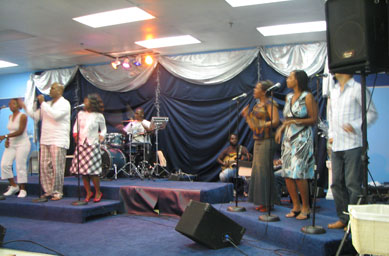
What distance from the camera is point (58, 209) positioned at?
5.35m

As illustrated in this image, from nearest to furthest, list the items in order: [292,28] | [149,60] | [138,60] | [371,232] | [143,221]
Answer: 1. [371,232]
2. [143,221]
3. [292,28]
4. [149,60]
5. [138,60]

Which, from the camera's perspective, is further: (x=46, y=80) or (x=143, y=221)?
(x=46, y=80)

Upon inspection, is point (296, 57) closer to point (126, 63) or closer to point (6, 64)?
point (126, 63)

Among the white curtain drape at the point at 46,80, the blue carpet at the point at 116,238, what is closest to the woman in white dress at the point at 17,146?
the blue carpet at the point at 116,238

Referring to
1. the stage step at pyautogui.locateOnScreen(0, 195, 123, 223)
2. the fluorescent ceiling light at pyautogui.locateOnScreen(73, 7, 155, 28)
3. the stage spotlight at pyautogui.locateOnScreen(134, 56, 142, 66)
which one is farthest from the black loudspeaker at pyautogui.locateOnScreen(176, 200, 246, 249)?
the stage spotlight at pyautogui.locateOnScreen(134, 56, 142, 66)

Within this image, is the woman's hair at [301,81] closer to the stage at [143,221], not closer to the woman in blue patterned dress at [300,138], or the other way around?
the woman in blue patterned dress at [300,138]

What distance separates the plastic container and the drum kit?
572cm

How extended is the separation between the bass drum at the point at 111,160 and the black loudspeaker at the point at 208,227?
167 inches

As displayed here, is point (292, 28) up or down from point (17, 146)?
up

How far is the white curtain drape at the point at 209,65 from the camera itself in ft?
27.6

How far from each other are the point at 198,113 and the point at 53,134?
3.99 meters

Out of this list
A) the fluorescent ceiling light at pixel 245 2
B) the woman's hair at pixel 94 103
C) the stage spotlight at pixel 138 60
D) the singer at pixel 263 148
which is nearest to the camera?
the singer at pixel 263 148

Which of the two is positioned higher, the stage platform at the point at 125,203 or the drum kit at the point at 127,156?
the drum kit at the point at 127,156

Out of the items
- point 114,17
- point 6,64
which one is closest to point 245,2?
point 114,17
